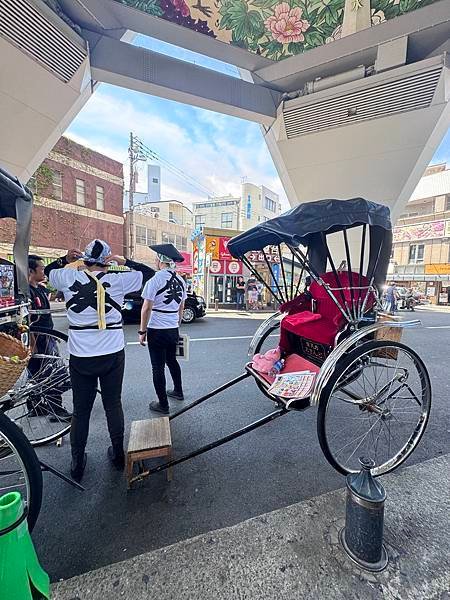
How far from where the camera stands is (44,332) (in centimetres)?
263

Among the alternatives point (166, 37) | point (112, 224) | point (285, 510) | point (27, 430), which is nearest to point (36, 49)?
point (166, 37)

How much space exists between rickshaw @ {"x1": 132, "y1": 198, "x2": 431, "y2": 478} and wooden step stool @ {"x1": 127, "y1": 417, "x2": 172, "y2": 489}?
10 centimetres

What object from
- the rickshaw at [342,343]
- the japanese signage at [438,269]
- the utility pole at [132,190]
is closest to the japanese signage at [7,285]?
the rickshaw at [342,343]

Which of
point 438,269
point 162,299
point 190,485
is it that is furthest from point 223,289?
point 438,269

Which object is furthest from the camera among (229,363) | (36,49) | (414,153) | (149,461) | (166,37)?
(414,153)

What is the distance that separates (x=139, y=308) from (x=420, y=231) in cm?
2473

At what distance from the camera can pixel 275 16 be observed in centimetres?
595

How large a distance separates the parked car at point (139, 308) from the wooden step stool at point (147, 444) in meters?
6.26

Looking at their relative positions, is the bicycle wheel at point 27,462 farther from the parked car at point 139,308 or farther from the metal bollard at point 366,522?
the parked car at point 139,308

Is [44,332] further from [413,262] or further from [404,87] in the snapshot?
[413,262]

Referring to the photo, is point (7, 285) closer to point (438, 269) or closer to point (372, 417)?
point (372, 417)

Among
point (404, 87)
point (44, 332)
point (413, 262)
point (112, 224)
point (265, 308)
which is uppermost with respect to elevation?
point (404, 87)

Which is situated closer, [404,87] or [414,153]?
[404,87]

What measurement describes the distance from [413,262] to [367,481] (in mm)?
27635
